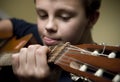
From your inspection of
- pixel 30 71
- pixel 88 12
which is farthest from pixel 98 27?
pixel 30 71

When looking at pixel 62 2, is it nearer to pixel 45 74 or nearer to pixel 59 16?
pixel 59 16

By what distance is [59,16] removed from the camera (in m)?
0.83

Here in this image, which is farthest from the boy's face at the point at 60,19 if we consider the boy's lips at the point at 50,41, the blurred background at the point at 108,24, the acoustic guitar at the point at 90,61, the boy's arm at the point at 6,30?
the blurred background at the point at 108,24

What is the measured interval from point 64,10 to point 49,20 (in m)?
0.07

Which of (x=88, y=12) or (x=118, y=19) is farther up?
(x=88, y=12)

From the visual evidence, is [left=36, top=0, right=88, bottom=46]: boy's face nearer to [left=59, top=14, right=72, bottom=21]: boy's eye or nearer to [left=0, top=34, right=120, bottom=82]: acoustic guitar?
[left=59, top=14, right=72, bottom=21]: boy's eye

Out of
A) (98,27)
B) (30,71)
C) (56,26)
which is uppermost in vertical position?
(56,26)

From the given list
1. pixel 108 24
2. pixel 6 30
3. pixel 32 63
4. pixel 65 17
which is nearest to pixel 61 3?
pixel 65 17

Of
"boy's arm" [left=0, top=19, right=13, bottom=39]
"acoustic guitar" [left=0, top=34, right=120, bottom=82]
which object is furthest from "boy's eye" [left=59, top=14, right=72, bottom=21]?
"boy's arm" [left=0, top=19, right=13, bottom=39]

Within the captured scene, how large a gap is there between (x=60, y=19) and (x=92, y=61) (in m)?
0.33

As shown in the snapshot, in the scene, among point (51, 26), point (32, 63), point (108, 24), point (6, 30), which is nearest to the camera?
point (32, 63)

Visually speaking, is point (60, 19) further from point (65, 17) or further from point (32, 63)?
point (32, 63)

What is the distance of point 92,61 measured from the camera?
544 millimetres

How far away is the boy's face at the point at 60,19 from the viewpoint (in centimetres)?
81
